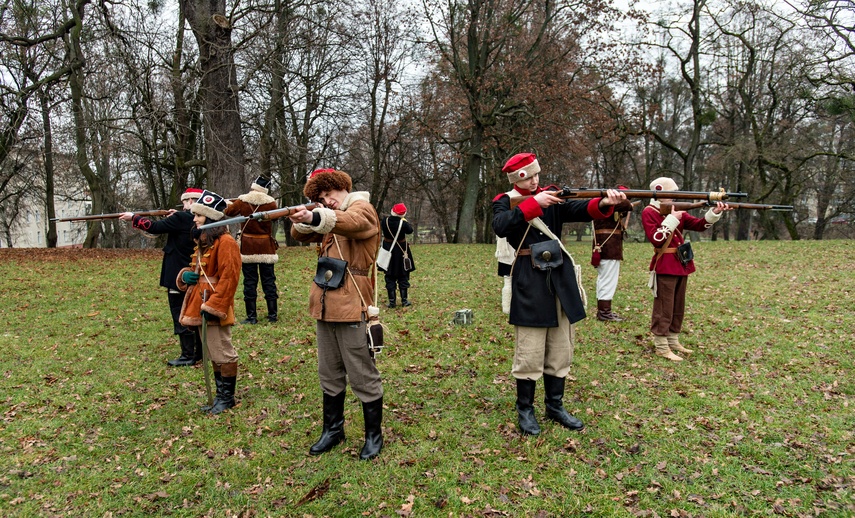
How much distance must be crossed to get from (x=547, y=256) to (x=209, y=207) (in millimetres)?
3679

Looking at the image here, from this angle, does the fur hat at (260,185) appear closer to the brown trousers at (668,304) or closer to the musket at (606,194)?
the musket at (606,194)

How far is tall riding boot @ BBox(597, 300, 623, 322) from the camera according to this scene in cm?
895

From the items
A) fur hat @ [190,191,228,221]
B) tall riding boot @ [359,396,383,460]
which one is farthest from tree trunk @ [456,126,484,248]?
tall riding boot @ [359,396,383,460]

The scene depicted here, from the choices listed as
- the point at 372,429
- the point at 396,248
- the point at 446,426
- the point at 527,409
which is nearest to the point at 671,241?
the point at 527,409

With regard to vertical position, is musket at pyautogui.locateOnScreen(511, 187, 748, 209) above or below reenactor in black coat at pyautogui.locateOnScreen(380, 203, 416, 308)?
above

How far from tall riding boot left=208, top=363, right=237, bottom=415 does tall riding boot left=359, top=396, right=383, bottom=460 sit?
1.96 meters

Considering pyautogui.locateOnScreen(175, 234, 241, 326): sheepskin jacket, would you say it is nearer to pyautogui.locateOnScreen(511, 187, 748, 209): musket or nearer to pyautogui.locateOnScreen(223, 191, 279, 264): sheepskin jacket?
pyautogui.locateOnScreen(511, 187, 748, 209): musket

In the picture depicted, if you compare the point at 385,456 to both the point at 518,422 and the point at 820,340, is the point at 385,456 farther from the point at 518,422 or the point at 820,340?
the point at 820,340

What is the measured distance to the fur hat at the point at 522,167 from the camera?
4594mm

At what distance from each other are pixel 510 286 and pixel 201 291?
11.2 ft

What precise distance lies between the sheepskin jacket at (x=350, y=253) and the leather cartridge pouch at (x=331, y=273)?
2.3 inches

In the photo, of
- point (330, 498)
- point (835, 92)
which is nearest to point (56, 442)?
point (330, 498)

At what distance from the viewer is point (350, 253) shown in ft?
14.7

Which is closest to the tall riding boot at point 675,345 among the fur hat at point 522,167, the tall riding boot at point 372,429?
the fur hat at point 522,167
